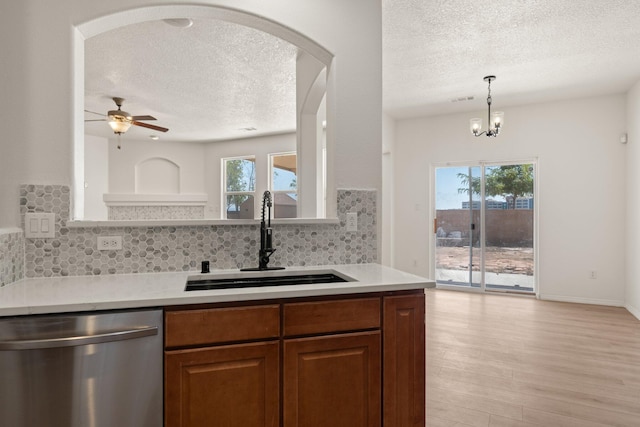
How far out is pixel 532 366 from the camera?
289 cm

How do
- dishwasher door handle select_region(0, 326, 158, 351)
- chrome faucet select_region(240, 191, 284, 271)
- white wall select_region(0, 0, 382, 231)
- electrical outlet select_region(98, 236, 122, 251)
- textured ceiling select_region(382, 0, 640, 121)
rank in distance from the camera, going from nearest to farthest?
dishwasher door handle select_region(0, 326, 158, 351) < white wall select_region(0, 0, 382, 231) < electrical outlet select_region(98, 236, 122, 251) < chrome faucet select_region(240, 191, 284, 271) < textured ceiling select_region(382, 0, 640, 121)

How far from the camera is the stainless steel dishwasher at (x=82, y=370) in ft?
3.77

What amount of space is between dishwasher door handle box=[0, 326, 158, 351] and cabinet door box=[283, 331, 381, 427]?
529mm

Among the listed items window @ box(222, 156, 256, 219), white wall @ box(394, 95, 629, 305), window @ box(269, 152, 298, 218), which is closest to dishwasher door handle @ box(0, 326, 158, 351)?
white wall @ box(394, 95, 629, 305)

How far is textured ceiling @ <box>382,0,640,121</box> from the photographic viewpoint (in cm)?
283

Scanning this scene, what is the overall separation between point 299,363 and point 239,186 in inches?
260

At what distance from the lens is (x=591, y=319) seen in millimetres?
4211

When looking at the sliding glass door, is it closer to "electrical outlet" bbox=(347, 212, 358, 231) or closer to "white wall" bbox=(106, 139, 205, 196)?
"electrical outlet" bbox=(347, 212, 358, 231)

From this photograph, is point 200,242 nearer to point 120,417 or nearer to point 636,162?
point 120,417

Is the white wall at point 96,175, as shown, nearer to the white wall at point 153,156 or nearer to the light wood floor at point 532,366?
the white wall at point 153,156

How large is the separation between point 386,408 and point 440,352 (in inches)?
73.7

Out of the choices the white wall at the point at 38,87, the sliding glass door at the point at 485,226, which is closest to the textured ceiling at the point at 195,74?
the white wall at the point at 38,87

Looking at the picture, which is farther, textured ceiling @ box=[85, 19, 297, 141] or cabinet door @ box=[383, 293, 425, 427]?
textured ceiling @ box=[85, 19, 297, 141]

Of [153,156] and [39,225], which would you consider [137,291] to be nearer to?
[39,225]
